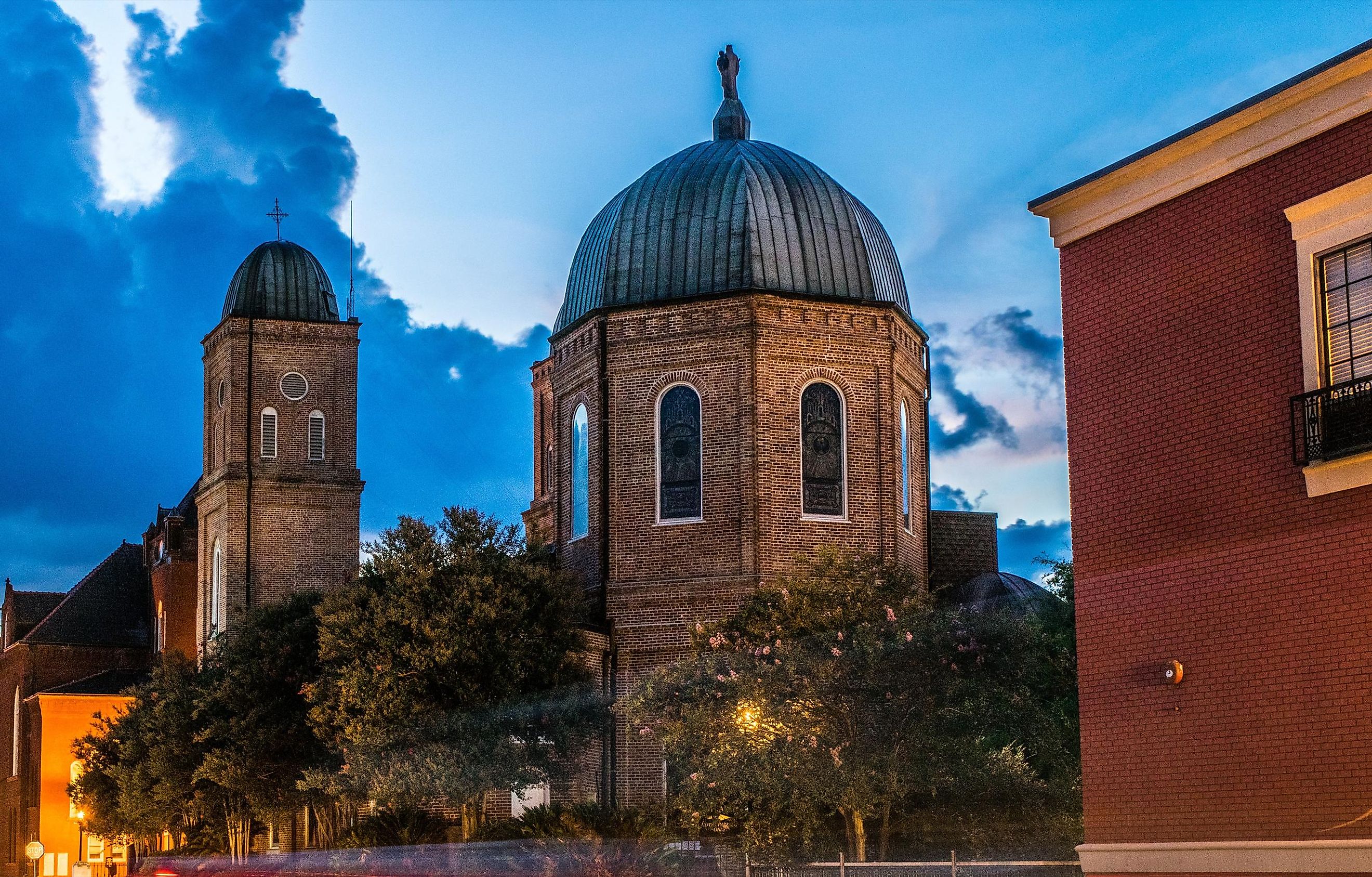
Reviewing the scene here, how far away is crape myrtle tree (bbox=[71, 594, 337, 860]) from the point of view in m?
42.8

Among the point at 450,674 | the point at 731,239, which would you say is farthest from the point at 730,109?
the point at 450,674

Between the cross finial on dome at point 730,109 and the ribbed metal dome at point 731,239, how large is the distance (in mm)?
2199

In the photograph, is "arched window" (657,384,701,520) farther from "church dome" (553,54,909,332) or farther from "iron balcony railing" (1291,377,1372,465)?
"iron balcony railing" (1291,377,1372,465)

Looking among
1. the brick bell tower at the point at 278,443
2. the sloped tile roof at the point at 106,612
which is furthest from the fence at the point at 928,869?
the sloped tile roof at the point at 106,612

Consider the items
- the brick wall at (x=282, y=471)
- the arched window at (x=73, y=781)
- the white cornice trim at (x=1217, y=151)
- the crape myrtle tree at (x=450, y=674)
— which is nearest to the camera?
the white cornice trim at (x=1217, y=151)

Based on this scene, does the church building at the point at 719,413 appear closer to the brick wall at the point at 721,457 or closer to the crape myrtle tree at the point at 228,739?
the brick wall at the point at 721,457

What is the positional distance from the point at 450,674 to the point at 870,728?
35.1 feet

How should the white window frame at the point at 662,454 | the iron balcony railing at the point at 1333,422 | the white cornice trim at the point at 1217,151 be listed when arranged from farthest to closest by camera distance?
the white window frame at the point at 662,454
the white cornice trim at the point at 1217,151
the iron balcony railing at the point at 1333,422

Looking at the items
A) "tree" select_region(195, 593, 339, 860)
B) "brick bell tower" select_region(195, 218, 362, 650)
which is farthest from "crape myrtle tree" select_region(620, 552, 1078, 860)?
"brick bell tower" select_region(195, 218, 362, 650)

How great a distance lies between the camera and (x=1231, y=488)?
54.3ft

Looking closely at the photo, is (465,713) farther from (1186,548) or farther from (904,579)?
(1186,548)

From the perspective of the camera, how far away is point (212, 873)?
4541cm

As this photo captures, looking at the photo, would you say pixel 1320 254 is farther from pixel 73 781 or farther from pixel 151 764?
pixel 73 781

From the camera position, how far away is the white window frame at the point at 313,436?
65500 mm
